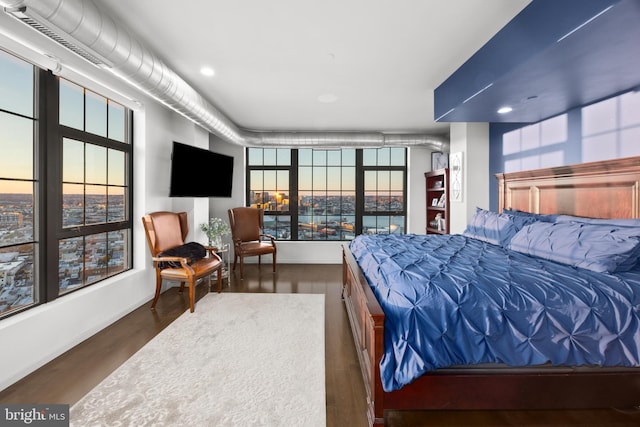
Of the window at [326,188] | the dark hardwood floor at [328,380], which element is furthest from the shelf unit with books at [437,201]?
the dark hardwood floor at [328,380]

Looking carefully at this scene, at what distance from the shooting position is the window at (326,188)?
5.91 metres

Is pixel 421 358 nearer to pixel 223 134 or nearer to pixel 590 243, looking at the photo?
pixel 590 243

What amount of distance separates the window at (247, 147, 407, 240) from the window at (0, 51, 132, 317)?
2893 millimetres

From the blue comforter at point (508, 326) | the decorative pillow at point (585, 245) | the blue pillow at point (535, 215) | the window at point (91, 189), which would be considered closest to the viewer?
the blue comforter at point (508, 326)

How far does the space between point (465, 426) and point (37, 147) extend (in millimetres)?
3748

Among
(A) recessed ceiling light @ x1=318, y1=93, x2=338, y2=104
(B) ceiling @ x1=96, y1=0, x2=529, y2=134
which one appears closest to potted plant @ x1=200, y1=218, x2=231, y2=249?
(B) ceiling @ x1=96, y1=0, x2=529, y2=134

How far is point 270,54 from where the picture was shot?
266 cm

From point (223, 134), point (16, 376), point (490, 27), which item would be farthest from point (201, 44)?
point (16, 376)

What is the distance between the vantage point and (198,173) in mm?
4133

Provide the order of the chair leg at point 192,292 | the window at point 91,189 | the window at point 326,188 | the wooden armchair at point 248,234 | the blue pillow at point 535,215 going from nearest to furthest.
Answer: the window at point 91,189
the blue pillow at point 535,215
the chair leg at point 192,292
the wooden armchair at point 248,234
the window at point 326,188

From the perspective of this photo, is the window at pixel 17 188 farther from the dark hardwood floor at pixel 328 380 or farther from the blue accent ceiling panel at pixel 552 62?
the blue accent ceiling panel at pixel 552 62

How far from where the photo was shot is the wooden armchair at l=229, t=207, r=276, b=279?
4738 mm

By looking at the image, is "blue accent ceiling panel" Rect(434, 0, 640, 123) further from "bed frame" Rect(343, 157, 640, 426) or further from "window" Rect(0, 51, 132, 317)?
"window" Rect(0, 51, 132, 317)

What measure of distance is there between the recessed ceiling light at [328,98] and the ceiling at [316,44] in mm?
26
